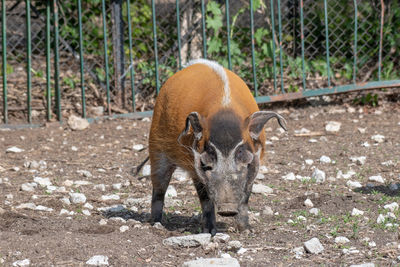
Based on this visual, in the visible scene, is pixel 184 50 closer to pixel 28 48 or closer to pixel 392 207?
pixel 28 48

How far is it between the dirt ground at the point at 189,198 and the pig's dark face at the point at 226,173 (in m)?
0.30

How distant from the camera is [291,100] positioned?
31.1 ft

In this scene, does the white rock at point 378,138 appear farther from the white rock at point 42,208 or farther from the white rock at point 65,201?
the white rock at point 42,208

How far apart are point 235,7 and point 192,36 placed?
2.66 feet

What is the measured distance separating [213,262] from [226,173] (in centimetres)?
69

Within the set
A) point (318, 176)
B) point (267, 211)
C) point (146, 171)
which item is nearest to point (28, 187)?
point (146, 171)

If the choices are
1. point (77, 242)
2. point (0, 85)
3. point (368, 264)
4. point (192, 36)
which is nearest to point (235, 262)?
point (368, 264)

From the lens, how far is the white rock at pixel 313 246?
4.13 meters

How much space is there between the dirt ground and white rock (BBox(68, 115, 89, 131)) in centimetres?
10

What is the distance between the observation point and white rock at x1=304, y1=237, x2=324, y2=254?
4129mm

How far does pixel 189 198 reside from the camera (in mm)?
5844

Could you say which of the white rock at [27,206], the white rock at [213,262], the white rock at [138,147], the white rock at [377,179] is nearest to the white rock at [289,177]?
the white rock at [377,179]

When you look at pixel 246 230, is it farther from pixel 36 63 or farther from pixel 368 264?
pixel 36 63

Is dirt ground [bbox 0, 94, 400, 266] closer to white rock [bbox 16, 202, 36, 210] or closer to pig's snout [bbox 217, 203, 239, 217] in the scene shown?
white rock [bbox 16, 202, 36, 210]
